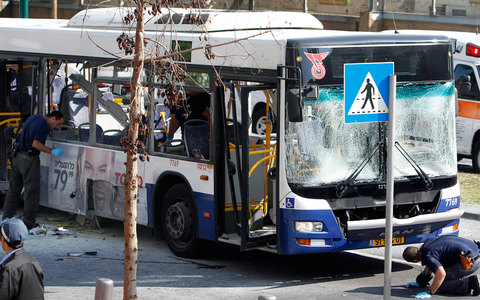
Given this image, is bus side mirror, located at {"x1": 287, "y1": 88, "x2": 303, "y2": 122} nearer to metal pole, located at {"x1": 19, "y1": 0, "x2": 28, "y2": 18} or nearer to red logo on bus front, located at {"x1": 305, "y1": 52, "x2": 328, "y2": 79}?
red logo on bus front, located at {"x1": 305, "y1": 52, "x2": 328, "y2": 79}

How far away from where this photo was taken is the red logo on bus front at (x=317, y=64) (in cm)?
932

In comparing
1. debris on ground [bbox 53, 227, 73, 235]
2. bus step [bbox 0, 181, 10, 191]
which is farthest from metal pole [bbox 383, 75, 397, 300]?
bus step [bbox 0, 181, 10, 191]

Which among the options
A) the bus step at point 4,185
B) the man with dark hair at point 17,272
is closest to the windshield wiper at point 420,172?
the man with dark hair at point 17,272

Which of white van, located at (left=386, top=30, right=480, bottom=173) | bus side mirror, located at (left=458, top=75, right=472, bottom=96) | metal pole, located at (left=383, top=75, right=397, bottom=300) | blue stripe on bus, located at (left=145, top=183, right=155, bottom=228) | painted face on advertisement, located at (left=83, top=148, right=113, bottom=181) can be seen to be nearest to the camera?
metal pole, located at (left=383, top=75, right=397, bottom=300)

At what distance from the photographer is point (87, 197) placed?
1223cm

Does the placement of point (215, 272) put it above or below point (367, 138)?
below

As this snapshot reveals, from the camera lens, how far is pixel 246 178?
9.61 meters

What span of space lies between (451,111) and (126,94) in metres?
3.99

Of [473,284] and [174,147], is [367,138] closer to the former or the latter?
[473,284]

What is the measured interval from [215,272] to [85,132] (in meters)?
3.13

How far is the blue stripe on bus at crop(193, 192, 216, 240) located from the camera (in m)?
10.3

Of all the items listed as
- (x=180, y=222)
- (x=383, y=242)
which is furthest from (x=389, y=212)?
(x=180, y=222)

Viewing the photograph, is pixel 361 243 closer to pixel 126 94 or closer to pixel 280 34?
pixel 280 34

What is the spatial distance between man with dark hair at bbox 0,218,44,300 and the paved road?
10.4 feet
